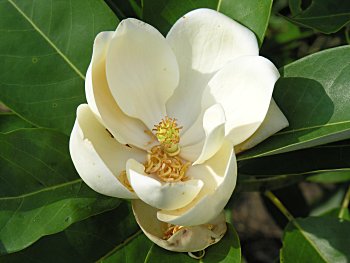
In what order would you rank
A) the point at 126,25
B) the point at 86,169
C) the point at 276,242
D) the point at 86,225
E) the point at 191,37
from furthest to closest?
the point at 276,242
the point at 86,225
the point at 191,37
the point at 126,25
the point at 86,169

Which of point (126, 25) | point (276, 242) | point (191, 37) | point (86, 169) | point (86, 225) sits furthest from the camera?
→ point (276, 242)

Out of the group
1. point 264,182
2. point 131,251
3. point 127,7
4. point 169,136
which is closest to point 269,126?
point 169,136

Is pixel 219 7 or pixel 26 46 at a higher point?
pixel 219 7

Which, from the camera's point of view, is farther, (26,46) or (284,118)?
(26,46)

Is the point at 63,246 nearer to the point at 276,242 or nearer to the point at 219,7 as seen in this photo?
the point at 219,7

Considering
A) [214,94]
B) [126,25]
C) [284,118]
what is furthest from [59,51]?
[284,118]

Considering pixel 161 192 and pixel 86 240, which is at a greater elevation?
pixel 161 192

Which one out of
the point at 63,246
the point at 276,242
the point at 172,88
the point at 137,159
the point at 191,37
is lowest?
the point at 276,242

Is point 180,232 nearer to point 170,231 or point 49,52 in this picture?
point 170,231
